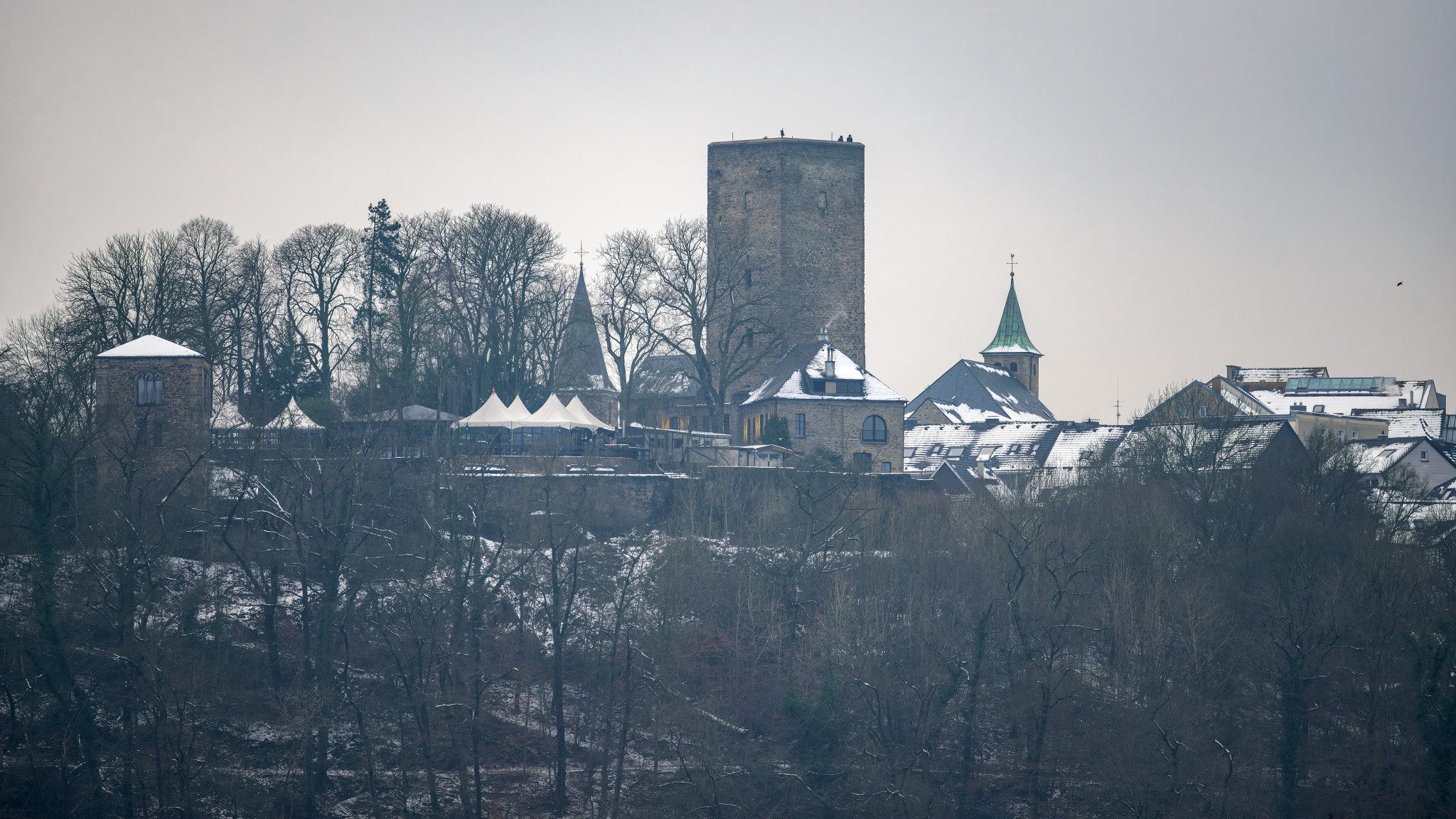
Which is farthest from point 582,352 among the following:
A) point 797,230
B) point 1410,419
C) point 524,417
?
point 1410,419

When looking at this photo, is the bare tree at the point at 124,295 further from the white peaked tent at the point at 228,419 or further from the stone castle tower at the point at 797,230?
the stone castle tower at the point at 797,230

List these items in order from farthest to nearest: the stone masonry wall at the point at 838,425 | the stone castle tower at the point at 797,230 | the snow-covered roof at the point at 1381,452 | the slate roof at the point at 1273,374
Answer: the slate roof at the point at 1273,374
the snow-covered roof at the point at 1381,452
the stone castle tower at the point at 797,230
the stone masonry wall at the point at 838,425

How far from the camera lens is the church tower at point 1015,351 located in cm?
10175

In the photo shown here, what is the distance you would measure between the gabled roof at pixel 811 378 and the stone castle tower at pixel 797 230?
4.51 ft

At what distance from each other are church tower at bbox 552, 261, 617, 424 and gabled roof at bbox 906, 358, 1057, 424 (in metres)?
18.5

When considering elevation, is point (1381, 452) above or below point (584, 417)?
below

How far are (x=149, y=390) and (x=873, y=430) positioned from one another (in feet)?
82.1

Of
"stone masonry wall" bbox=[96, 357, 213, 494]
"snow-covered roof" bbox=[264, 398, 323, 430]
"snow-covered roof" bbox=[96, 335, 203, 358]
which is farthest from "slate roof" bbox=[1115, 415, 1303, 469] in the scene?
"snow-covered roof" bbox=[96, 335, 203, 358]

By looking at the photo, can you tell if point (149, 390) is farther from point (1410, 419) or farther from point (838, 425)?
point (1410, 419)

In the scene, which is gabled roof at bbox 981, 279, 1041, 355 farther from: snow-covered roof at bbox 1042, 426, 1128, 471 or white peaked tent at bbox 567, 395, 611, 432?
white peaked tent at bbox 567, 395, 611, 432

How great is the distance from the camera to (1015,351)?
4001 inches

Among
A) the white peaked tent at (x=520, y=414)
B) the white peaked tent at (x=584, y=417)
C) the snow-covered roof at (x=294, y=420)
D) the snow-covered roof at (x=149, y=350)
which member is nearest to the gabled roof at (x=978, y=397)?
the white peaked tent at (x=584, y=417)

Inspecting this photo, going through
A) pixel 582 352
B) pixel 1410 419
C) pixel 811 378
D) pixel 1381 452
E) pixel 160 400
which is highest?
pixel 582 352

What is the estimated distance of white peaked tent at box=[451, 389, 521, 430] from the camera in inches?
1913
